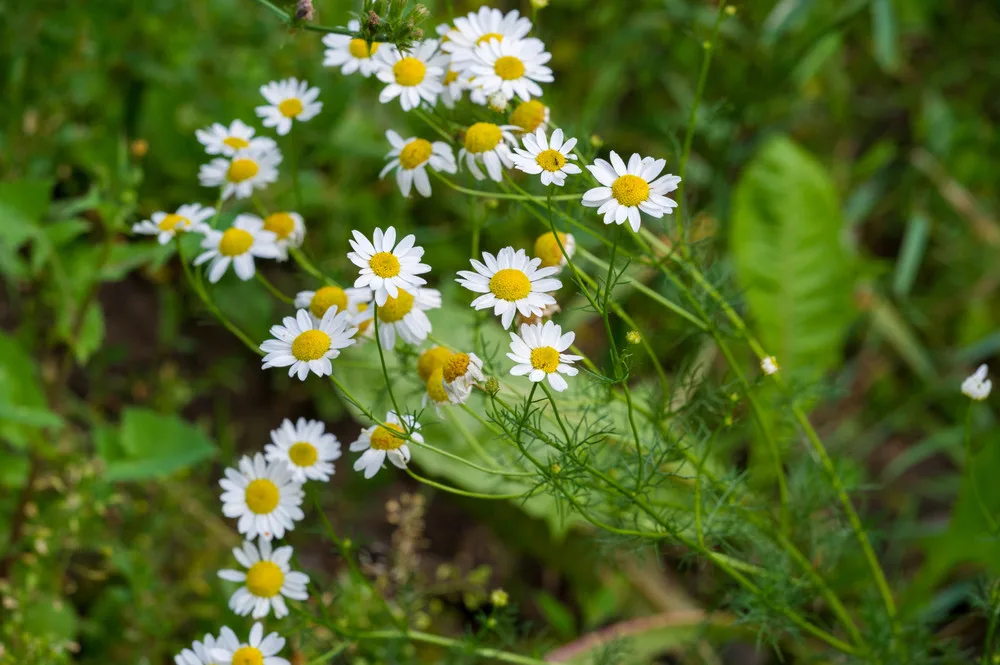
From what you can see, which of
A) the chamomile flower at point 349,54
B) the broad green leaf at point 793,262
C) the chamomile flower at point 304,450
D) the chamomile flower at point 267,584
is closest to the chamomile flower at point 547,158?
the chamomile flower at point 349,54

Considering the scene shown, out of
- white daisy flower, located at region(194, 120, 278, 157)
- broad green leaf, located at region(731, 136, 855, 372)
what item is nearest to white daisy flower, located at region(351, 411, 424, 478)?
white daisy flower, located at region(194, 120, 278, 157)

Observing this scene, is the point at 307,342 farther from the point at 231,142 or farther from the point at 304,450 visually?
the point at 231,142

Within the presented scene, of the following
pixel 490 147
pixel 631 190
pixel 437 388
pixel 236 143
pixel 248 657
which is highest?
pixel 236 143

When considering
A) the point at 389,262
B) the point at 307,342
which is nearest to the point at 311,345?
the point at 307,342

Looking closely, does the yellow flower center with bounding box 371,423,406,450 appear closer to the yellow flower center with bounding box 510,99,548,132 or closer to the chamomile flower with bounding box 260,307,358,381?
the chamomile flower with bounding box 260,307,358,381

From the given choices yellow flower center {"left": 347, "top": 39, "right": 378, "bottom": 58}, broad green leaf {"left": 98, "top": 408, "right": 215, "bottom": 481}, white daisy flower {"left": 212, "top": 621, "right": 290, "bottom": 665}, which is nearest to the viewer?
white daisy flower {"left": 212, "top": 621, "right": 290, "bottom": 665}

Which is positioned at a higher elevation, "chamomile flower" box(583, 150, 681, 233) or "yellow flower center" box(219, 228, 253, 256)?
"yellow flower center" box(219, 228, 253, 256)

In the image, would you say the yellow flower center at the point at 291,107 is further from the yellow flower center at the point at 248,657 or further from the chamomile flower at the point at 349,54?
the yellow flower center at the point at 248,657

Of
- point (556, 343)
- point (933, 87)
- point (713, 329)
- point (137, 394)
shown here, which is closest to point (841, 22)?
point (933, 87)
